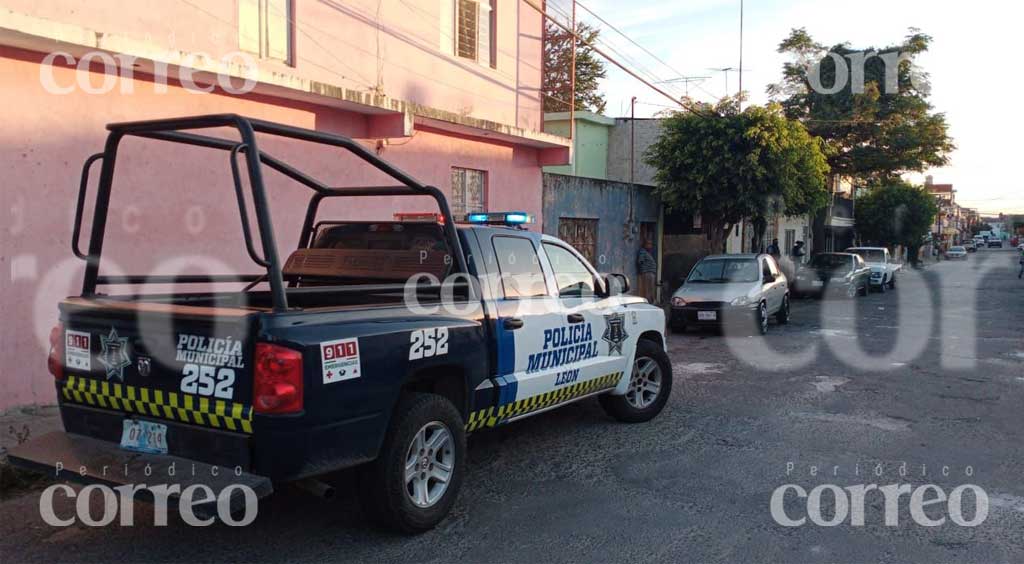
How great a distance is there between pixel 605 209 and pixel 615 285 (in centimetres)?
1149

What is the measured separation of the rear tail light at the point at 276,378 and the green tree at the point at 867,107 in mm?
29248

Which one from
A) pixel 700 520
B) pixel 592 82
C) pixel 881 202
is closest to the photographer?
pixel 700 520

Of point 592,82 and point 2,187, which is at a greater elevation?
point 592,82

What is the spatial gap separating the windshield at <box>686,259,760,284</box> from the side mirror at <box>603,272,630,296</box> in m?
8.07

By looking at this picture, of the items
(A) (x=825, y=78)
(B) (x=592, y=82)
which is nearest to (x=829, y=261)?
(A) (x=825, y=78)

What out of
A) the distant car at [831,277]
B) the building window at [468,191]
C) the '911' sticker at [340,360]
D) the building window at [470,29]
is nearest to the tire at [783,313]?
the building window at [468,191]

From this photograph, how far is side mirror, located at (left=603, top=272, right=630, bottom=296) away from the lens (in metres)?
6.65

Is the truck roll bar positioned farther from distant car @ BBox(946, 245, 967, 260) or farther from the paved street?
distant car @ BBox(946, 245, 967, 260)

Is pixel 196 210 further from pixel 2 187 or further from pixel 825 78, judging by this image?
pixel 825 78

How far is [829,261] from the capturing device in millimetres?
23281

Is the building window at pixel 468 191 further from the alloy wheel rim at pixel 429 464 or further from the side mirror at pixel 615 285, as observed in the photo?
the alloy wheel rim at pixel 429 464

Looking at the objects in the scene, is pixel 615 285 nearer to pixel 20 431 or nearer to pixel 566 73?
pixel 20 431

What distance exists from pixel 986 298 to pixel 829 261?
4497 mm

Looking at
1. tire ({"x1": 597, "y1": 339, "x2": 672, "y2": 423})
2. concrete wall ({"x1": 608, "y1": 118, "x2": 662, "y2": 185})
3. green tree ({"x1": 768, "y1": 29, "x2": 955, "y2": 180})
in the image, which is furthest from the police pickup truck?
green tree ({"x1": 768, "y1": 29, "x2": 955, "y2": 180})
